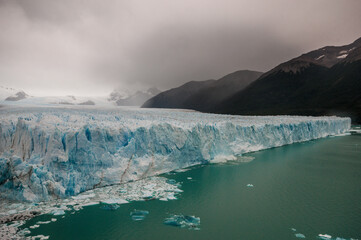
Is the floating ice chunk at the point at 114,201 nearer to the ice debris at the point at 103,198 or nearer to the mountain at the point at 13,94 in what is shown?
the ice debris at the point at 103,198

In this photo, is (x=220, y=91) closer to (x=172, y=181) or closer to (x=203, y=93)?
(x=203, y=93)

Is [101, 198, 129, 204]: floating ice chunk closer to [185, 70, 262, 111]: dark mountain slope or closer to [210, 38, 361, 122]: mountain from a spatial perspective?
[210, 38, 361, 122]: mountain

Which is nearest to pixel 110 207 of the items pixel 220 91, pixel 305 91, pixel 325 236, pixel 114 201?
pixel 114 201

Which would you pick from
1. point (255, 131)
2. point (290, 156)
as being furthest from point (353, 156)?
point (255, 131)

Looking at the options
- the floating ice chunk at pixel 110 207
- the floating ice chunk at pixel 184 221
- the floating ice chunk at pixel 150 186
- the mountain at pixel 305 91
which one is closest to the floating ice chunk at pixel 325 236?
the floating ice chunk at pixel 184 221

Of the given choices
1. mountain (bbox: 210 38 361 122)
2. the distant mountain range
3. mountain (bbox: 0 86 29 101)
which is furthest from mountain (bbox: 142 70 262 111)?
mountain (bbox: 0 86 29 101)

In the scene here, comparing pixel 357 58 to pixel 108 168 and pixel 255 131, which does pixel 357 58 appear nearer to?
pixel 255 131
